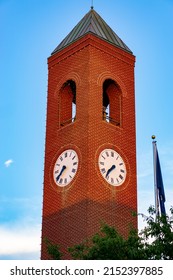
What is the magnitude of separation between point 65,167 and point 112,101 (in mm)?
5186

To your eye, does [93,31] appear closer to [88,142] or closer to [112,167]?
[88,142]

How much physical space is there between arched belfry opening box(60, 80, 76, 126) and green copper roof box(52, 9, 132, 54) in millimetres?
2330

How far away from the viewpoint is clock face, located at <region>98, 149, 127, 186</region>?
37.6 meters

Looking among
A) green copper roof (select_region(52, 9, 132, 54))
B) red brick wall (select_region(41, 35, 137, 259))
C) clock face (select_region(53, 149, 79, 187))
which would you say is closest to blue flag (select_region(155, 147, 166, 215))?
red brick wall (select_region(41, 35, 137, 259))

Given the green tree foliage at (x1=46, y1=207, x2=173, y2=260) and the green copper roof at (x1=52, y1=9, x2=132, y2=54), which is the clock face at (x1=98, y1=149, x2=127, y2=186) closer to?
the green copper roof at (x1=52, y1=9, x2=132, y2=54)

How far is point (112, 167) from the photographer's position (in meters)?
38.1

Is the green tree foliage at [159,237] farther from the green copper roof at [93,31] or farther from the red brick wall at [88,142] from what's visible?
the green copper roof at [93,31]

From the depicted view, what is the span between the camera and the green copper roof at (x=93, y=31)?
134ft

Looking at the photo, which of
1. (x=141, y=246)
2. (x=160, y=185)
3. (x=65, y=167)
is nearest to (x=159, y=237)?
(x=141, y=246)

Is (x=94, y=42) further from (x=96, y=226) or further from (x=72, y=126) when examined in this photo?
(x=96, y=226)

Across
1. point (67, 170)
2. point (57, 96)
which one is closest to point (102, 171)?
point (67, 170)

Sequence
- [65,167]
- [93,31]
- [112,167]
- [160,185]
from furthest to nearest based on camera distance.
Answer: [93,31] → [65,167] → [112,167] → [160,185]

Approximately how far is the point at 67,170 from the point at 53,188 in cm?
129

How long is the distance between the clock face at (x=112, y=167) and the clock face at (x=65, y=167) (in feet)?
4.50
